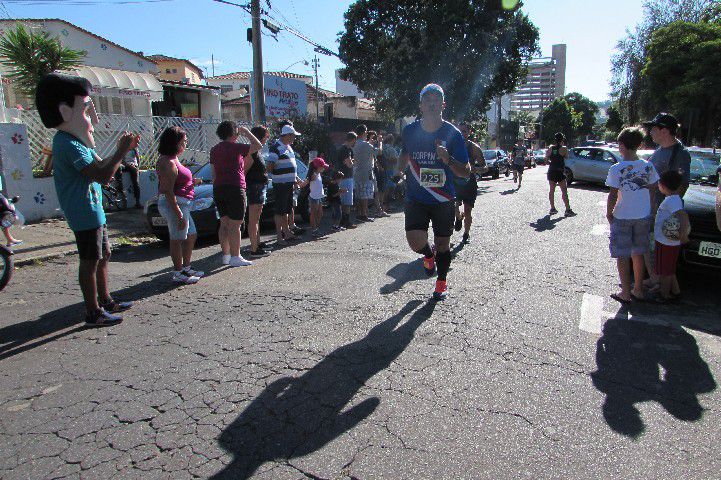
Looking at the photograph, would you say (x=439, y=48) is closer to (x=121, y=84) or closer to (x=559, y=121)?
(x=121, y=84)

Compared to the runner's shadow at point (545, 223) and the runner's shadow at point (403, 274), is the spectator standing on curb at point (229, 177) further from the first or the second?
the runner's shadow at point (545, 223)

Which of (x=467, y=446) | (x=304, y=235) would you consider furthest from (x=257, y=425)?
(x=304, y=235)

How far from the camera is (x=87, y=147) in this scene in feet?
13.2

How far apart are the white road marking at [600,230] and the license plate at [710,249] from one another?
11.2ft

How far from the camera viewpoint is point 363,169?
31.5 ft

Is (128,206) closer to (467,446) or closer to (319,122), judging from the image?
(319,122)

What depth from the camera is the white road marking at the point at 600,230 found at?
27.0 ft

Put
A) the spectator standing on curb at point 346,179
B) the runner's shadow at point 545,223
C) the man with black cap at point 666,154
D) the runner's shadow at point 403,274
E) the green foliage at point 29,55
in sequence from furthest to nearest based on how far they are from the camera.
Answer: the green foliage at point 29,55
the spectator standing on curb at point 346,179
the runner's shadow at point 545,223
the runner's shadow at point 403,274
the man with black cap at point 666,154

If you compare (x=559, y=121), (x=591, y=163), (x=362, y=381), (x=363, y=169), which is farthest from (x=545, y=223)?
(x=559, y=121)

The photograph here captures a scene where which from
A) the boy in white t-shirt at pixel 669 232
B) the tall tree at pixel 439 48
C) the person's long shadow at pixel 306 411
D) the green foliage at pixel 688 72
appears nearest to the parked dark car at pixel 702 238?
the boy in white t-shirt at pixel 669 232

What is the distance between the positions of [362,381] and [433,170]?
222 cm

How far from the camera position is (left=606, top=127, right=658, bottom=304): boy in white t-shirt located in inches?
178

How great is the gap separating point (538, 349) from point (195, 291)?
3506 mm

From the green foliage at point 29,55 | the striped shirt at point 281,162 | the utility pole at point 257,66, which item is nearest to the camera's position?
the striped shirt at point 281,162
